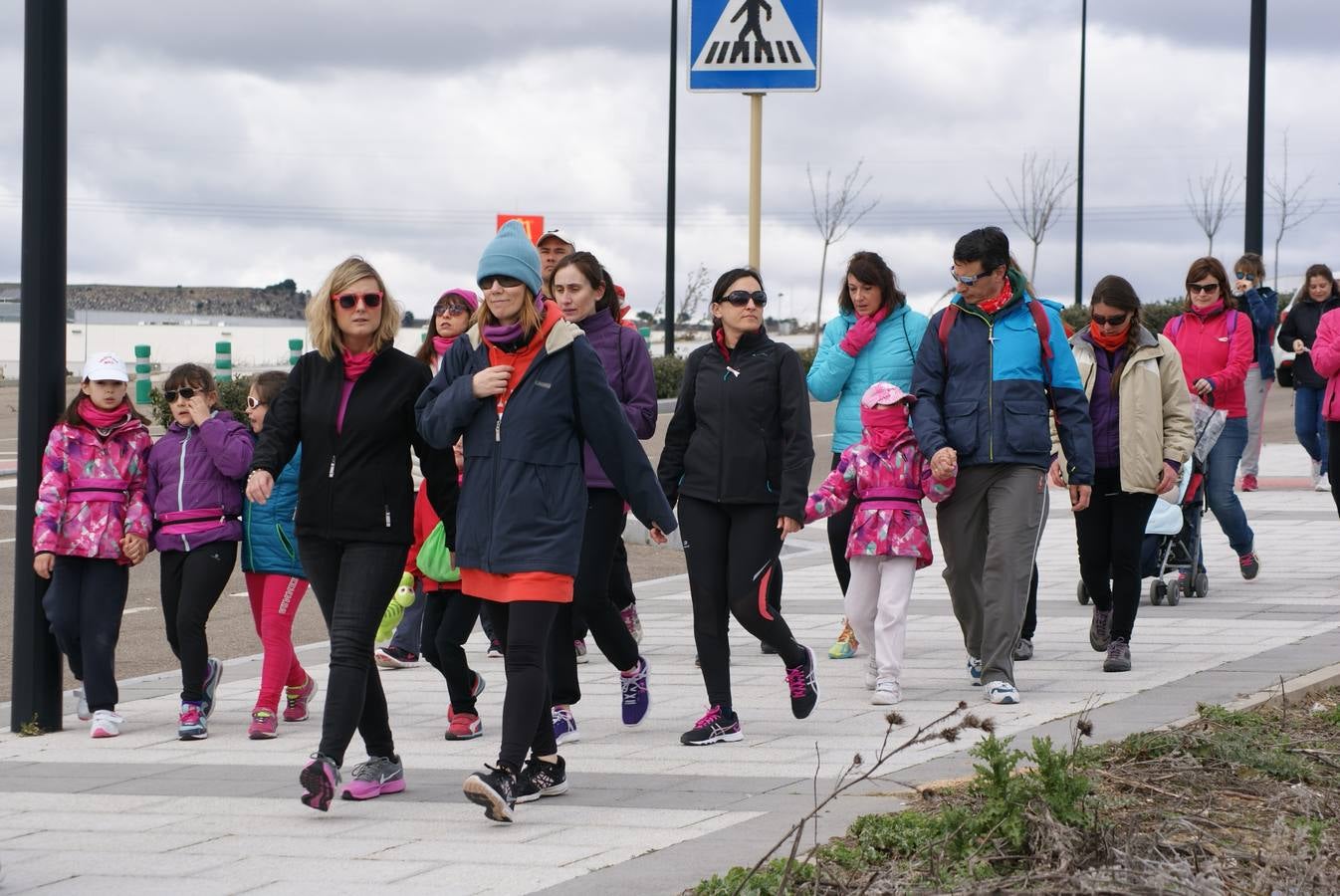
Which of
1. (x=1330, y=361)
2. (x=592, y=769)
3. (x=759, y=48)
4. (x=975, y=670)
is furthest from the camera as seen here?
(x=1330, y=361)

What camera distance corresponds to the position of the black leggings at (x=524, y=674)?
6.18m

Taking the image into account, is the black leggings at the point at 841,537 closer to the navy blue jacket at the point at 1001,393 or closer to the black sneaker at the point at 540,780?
the navy blue jacket at the point at 1001,393

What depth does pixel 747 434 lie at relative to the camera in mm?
7527

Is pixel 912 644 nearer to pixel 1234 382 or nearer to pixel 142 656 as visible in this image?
pixel 1234 382

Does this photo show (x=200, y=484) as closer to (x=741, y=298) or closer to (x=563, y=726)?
(x=563, y=726)

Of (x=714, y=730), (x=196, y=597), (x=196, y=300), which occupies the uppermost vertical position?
(x=196, y=300)

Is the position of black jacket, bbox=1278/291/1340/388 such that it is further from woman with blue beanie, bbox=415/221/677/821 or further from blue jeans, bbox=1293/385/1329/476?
woman with blue beanie, bbox=415/221/677/821

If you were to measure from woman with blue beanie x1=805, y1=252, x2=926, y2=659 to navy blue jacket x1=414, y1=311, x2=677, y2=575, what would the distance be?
104 inches

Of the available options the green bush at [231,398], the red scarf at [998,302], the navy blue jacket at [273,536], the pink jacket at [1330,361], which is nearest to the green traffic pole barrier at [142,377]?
the green bush at [231,398]

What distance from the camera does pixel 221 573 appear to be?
809 centimetres

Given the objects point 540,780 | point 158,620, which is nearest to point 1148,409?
point 540,780

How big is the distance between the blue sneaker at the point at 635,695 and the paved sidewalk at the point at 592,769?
9 cm

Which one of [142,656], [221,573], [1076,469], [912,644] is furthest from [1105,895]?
[142,656]

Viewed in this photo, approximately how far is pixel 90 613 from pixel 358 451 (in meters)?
2.33
